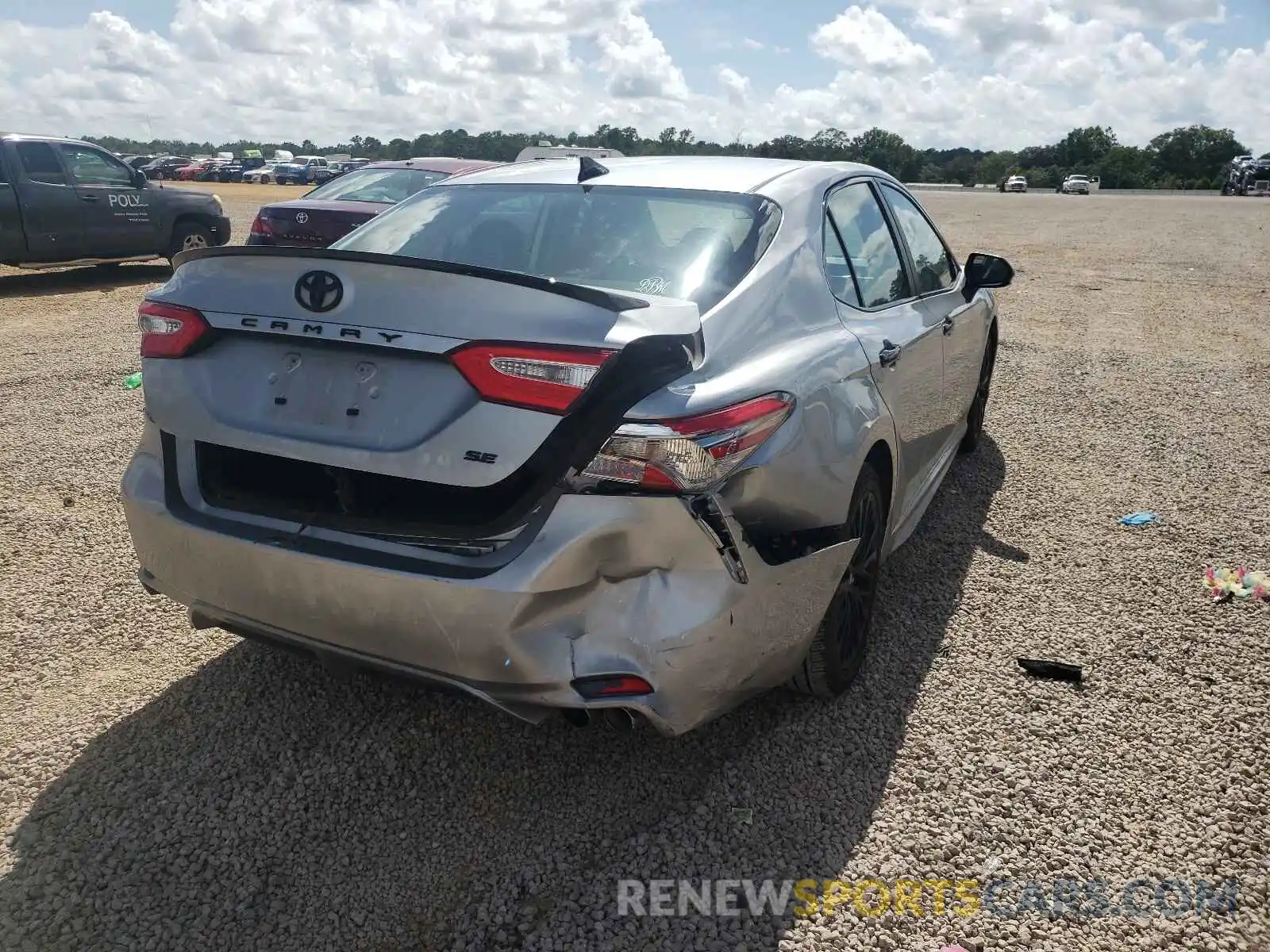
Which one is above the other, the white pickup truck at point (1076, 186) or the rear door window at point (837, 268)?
the white pickup truck at point (1076, 186)

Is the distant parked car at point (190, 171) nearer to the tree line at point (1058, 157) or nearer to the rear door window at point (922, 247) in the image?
the tree line at point (1058, 157)

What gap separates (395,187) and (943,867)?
31.7 feet

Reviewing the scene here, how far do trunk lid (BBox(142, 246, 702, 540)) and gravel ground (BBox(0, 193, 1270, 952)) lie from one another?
803mm

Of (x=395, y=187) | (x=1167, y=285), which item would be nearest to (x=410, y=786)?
(x=395, y=187)

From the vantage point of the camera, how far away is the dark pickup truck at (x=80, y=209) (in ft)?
38.4

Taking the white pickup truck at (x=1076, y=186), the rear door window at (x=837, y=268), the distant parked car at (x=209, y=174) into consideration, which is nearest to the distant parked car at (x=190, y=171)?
the distant parked car at (x=209, y=174)

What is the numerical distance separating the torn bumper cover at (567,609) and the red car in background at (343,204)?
7.25 metres

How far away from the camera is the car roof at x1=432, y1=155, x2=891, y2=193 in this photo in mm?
3287

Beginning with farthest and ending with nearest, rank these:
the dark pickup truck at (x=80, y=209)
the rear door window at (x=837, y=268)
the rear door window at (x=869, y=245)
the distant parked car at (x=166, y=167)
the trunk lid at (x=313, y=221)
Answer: the distant parked car at (x=166, y=167), the dark pickup truck at (x=80, y=209), the trunk lid at (x=313, y=221), the rear door window at (x=869, y=245), the rear door window at (x=837, y=268)

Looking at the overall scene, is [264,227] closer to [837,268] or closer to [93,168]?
[93,168]

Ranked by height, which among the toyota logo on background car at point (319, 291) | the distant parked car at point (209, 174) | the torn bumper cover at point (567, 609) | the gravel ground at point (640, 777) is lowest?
the distant parked car at point (209, 174)

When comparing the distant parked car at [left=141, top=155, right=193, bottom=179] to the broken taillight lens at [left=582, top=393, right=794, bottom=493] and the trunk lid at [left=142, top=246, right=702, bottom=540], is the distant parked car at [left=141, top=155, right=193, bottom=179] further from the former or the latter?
the broken taillight lens at [left=582, top=393, right=794, bottom=493]

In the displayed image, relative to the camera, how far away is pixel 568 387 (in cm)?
214

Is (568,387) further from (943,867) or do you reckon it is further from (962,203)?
(962,203)
